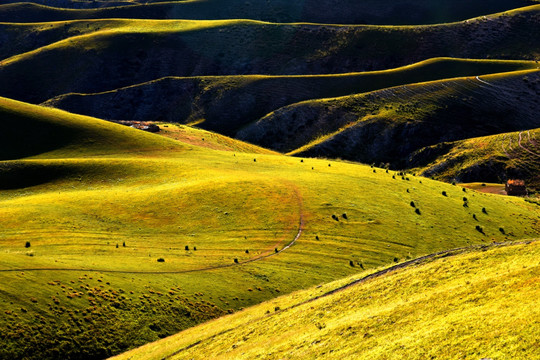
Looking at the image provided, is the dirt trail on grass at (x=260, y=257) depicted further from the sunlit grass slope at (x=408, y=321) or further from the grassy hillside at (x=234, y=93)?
the grassy hillside at (x=234, y=93)

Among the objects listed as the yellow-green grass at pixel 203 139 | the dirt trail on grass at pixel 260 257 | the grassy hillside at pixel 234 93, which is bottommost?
the dirt trail on grass at pixel 260 257

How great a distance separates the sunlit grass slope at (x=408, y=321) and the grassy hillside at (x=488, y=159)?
80600 mm

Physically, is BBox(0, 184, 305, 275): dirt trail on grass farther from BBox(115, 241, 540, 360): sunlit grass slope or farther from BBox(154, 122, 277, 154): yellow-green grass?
BBox(154, 122, 277, 154): yellow-green grass

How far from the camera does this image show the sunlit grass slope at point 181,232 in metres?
36.9

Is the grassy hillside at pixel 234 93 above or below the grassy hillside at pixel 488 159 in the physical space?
A: above

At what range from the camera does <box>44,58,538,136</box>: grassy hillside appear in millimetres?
160625

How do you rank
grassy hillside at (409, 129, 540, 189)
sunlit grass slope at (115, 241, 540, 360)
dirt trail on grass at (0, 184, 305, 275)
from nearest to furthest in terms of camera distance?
sunlit grass slope at (115, 241, 540, 360) < dirt trail on grass at (0, 184, 305, 275) < grassy hillside at (409, 129, 540, 189)

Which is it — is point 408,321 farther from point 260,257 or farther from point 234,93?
point 234,93

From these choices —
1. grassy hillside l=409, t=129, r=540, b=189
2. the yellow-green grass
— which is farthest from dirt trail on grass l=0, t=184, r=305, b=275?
grassy hillside l=409, t=129, r=540, b=189

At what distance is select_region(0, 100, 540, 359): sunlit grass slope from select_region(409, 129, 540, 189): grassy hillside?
1064 inches

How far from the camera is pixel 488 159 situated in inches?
4281

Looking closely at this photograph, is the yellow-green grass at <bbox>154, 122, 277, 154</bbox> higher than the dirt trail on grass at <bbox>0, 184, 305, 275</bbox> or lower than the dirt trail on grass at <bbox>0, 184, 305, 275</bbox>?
higher

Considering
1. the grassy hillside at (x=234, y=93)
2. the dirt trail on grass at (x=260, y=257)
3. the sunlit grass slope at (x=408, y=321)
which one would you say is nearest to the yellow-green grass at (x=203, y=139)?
the grassy hillside at (x=234, y=93)

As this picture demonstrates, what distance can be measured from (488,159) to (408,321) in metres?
95.9
